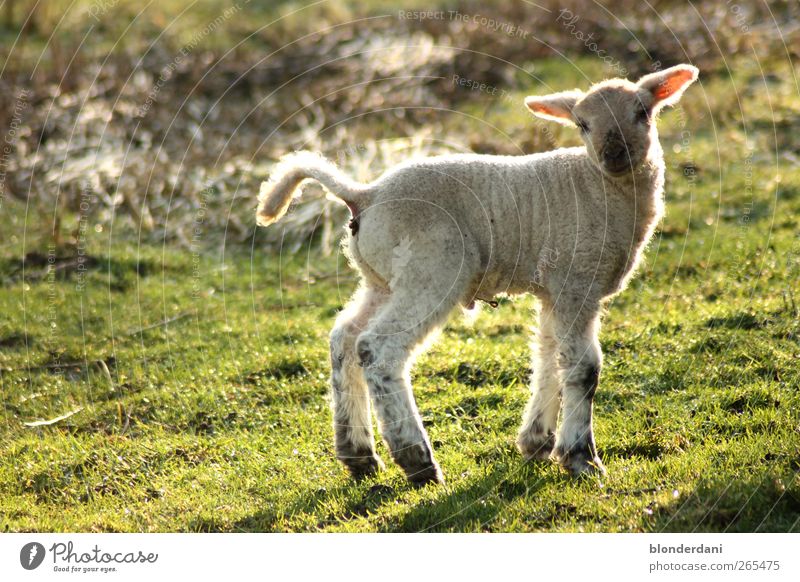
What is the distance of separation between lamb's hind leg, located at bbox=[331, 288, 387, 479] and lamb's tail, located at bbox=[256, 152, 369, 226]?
2.84 feet

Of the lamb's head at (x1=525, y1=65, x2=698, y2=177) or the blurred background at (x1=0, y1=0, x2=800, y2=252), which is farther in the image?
the blurred background at (x1=0, y1=0, x2=800, y2=252)

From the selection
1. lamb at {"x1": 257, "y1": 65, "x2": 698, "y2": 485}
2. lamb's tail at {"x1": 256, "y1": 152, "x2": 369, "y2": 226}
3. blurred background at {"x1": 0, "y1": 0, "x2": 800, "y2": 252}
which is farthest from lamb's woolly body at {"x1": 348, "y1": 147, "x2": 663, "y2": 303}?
Result: blurred background at {"x1": 0, "y1": 0, "x2": 800, "y2": 252}

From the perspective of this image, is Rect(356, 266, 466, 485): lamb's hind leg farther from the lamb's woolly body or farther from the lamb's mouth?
the lamb's mouth

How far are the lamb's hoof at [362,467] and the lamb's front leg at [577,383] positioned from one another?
1.47 meters

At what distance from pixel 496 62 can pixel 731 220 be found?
7.68 meters

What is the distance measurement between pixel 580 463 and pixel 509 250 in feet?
5.53

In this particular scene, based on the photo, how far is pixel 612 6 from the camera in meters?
21.1

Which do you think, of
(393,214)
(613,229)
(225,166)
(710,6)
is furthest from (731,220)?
(710,6)

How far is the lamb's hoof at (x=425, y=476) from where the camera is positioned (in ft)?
24.3

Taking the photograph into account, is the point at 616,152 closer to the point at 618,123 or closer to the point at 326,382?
the point at 618,123

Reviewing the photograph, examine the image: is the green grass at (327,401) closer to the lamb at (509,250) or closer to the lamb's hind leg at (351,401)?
the lamb's hind leg at (351,401)

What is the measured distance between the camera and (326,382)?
985 cm

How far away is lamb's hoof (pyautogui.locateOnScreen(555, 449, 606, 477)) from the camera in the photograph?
23.9ft

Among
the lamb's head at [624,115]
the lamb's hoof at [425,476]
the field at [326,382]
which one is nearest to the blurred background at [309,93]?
the field at [326,382]
